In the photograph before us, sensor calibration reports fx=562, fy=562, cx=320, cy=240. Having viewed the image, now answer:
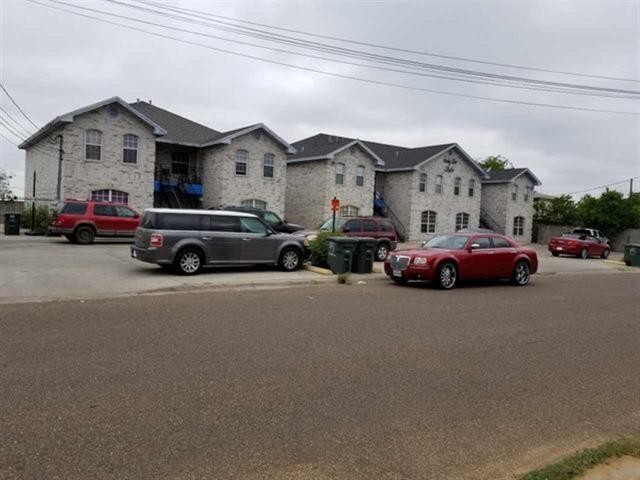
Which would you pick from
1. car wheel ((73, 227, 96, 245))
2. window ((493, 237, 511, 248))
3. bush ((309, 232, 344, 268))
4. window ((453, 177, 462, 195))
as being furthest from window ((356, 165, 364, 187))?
window ((493, 237, 511, 248))

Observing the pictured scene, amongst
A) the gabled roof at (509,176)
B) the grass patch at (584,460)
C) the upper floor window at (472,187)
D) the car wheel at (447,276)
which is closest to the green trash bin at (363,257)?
the car wheel at (447,276)

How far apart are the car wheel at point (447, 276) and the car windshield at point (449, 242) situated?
795mm

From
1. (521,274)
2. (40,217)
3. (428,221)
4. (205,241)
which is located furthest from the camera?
(428,221)

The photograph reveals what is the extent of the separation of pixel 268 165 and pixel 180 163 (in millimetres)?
5477

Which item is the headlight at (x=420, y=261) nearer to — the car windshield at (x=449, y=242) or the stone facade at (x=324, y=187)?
the car windshield at (x=449, y=242)

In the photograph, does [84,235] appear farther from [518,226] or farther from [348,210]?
[518,226]

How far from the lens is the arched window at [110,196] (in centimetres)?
2920

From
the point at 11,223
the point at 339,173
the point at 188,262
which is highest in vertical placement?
the point at 339,173

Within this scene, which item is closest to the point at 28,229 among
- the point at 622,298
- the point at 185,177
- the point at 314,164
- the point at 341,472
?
the point at 185,177

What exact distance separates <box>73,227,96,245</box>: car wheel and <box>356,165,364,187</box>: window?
1968 cm

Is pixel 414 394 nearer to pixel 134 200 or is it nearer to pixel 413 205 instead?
pixel 134 200

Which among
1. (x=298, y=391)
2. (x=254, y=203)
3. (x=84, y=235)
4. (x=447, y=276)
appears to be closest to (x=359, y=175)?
(x=254, y=203)

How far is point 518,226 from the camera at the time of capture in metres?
48.7

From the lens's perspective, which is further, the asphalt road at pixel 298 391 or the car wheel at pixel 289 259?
the car wheel at pixel 289 259
